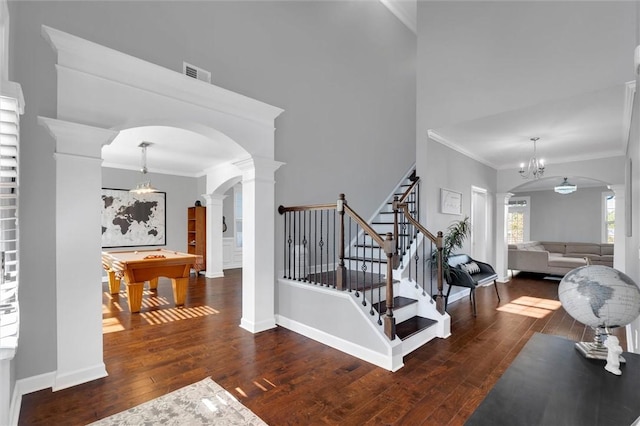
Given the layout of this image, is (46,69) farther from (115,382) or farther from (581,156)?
(581,156)

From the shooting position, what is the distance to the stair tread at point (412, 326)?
10.3 feet

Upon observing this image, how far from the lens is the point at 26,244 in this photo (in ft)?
7.51

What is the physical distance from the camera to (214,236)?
7.36 m

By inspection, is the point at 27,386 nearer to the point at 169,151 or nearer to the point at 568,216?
the point at 169,151

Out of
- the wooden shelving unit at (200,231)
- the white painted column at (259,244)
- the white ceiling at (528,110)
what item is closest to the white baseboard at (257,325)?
the white painted column at (259,244)

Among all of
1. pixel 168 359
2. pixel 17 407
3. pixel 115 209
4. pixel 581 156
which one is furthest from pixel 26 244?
pixel 581 156

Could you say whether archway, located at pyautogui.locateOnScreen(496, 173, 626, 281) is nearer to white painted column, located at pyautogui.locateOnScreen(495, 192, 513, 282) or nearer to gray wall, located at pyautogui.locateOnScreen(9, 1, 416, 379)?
white painted column, located at pyautogui.locateOnScreen(495, 192, 513, 282)

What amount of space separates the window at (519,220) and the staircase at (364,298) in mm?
7863

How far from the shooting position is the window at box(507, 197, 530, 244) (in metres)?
10.6

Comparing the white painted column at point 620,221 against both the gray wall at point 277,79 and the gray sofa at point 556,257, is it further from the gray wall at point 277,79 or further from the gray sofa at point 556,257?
the gray wall at point 277,79

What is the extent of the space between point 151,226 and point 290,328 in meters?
5.47

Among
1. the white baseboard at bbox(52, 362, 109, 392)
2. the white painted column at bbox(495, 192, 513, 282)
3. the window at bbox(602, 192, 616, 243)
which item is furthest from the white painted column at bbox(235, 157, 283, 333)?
the window at bbox(602, 192, 616, 243)

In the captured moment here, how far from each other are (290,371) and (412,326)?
1.46m

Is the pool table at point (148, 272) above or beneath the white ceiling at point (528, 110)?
beneath
